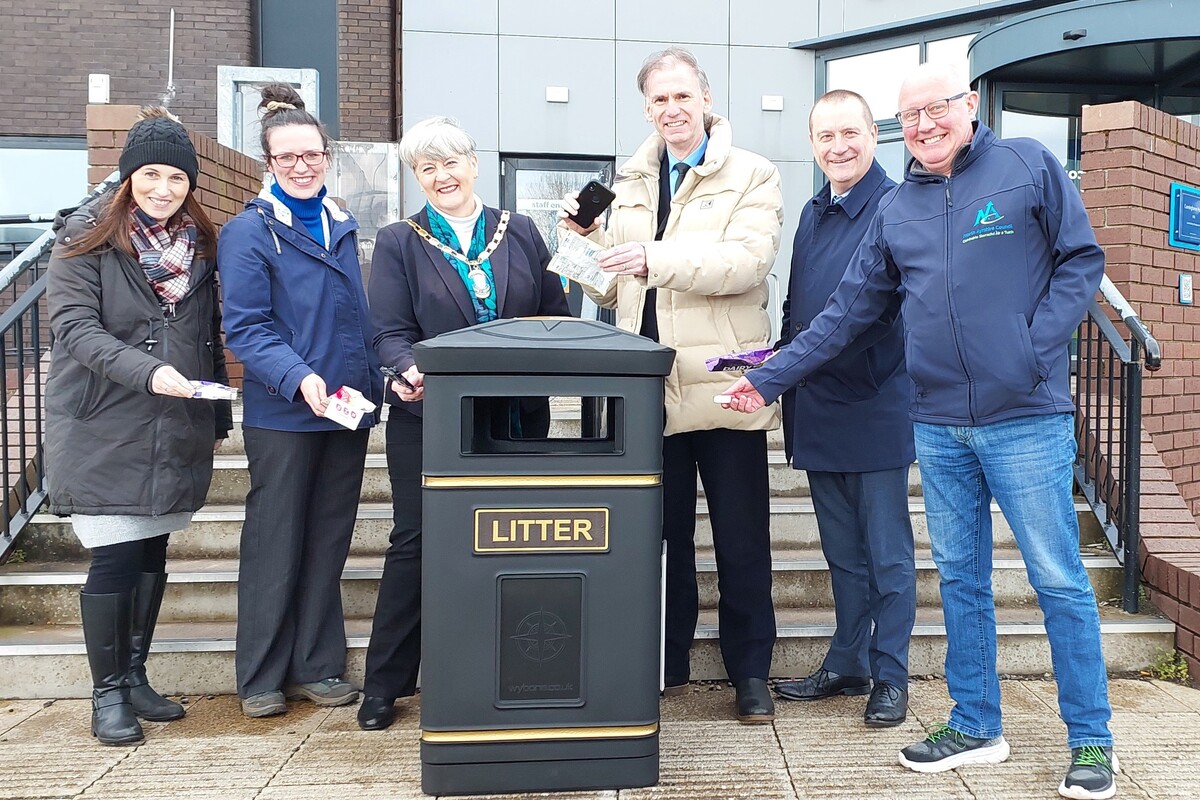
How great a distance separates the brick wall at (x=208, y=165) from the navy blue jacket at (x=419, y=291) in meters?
2.05

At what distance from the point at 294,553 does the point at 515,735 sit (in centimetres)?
105

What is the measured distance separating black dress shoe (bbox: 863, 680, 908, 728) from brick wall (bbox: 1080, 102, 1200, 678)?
6.38ft

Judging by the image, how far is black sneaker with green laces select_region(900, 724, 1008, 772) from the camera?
8.46 feet

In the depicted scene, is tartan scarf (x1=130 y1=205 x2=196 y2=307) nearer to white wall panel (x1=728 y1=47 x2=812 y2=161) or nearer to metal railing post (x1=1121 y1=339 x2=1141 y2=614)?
metal railing post (x1=1121 y1=339 x2=1141 y2=614)

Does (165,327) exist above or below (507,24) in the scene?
below

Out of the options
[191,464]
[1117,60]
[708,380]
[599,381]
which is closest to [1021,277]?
[708,380]

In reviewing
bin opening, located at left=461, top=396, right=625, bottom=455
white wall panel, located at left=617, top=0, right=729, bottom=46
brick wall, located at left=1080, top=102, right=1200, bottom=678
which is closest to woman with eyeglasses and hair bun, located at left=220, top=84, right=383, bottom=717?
bin opening, located at left=461, top=396, right=625, bottom=455

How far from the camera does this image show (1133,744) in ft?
9.06

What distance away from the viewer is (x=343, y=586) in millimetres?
3633

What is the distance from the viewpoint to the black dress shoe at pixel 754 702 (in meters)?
2.93

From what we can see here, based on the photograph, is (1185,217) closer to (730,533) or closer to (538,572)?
(730,533)

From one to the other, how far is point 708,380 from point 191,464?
162cm

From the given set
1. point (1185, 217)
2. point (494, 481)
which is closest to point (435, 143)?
point (494, 481)

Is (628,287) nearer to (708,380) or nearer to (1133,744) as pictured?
(708,380)
